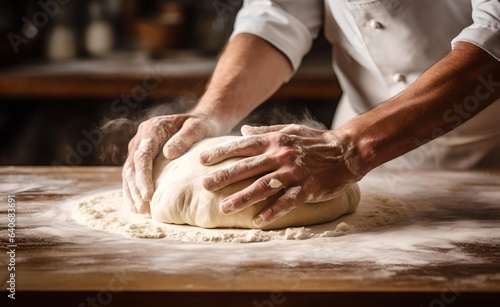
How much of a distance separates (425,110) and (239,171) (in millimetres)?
427

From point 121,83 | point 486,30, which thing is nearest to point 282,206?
point 486,30

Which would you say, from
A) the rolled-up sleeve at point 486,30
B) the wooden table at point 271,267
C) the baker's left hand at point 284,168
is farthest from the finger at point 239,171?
the rolled-up sleeve at point 486,30

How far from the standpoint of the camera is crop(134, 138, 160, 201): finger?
138 cm

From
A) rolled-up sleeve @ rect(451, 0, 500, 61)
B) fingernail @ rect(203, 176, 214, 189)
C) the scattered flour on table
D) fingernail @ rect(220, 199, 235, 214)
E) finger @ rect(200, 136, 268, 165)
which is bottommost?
the scattered flour on table

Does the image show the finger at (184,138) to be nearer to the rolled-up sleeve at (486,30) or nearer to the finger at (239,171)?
the finger at (239,171)

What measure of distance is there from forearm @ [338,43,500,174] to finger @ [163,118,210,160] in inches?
14.3

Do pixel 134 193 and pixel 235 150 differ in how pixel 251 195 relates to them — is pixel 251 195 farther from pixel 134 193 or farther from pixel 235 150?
pixel 134 193

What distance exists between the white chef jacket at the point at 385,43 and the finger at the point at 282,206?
2.29ft

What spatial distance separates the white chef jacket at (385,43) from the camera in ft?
5.71

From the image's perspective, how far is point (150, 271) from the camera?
3.37ft

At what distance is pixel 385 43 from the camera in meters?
1.81

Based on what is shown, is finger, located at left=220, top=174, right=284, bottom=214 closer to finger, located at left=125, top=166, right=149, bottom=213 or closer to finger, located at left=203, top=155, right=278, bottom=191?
finger, located at left=203, top=155, right=278, bottom=191

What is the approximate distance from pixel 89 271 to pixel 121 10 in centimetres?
282

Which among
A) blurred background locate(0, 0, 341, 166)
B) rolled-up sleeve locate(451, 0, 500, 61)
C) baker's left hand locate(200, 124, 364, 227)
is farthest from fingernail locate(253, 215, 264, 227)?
blurred background locate(0, 0, 341, 166)
